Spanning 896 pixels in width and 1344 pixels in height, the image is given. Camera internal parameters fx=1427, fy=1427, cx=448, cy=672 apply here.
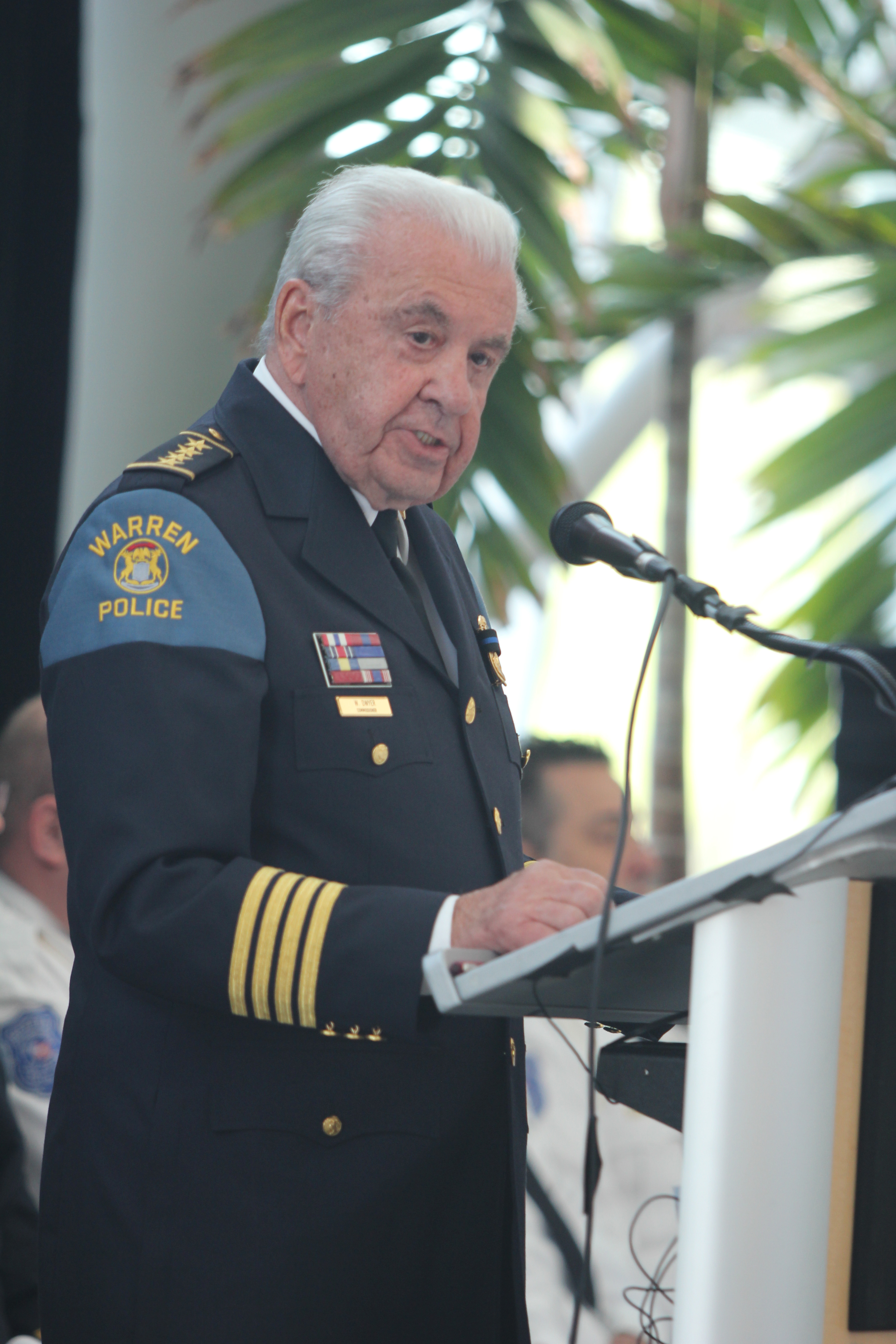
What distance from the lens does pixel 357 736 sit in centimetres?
115

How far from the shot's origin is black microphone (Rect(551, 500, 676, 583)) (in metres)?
1.06

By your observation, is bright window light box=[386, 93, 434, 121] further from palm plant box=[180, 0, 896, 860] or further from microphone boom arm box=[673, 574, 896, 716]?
microphone boom arm box=[673, 574, 896, 716]

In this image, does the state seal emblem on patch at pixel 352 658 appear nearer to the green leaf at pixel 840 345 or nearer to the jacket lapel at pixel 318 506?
the jacket lapel at pixel 318 506

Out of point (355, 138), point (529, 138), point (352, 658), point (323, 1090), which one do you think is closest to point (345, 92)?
point (355, 138)

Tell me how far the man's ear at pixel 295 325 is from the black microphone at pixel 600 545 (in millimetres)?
302

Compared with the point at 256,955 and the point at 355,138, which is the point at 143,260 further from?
the point at 256,955

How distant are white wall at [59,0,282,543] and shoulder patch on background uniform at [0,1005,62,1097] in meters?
1.26

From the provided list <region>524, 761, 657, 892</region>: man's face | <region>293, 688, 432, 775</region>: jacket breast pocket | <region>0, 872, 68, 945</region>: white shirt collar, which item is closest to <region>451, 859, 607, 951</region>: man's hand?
<region>293, 688, 432, 775</region>: jacket breast pocket

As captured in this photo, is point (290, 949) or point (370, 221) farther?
point (370, 221)

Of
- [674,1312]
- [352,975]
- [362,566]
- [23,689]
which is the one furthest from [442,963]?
[23,689]

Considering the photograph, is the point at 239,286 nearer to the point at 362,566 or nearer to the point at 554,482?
the point at 554,482

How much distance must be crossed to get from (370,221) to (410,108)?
177cm

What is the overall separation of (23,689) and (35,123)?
3.49 ft

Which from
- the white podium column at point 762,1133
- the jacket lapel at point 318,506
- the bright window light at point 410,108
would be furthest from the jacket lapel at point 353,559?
the bright window light at point 410,108
